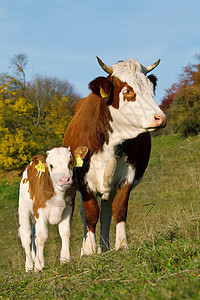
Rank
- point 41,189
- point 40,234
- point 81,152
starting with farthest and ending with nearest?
point 41,189, point 40,234, point 81,152

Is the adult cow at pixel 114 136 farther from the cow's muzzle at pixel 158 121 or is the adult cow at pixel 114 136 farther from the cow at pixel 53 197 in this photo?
the cow at pixel 53 197

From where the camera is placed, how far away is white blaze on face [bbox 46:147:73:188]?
5577 mm

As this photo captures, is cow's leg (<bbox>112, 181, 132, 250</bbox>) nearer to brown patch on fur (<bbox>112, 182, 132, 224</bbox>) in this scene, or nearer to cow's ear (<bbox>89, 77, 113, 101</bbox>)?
brown patch on fur (<bbox>112, 182, 132, 224</bbox>)

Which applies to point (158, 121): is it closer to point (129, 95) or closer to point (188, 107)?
point (129, 95)

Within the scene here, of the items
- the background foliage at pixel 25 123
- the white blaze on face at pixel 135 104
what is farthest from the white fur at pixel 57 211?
the background foliage at pixel 25 123

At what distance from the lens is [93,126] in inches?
225

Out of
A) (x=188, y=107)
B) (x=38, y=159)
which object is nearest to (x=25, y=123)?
(x=188, y=107)

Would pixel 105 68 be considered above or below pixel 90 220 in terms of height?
above

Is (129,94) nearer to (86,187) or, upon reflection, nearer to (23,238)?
(86,187)

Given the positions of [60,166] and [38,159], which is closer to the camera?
[60,166]

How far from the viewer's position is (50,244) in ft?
42.9

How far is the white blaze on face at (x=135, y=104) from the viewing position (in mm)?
4945

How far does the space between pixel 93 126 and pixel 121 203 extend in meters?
1.18

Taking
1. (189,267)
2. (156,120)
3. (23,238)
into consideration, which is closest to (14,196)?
(23,238)
